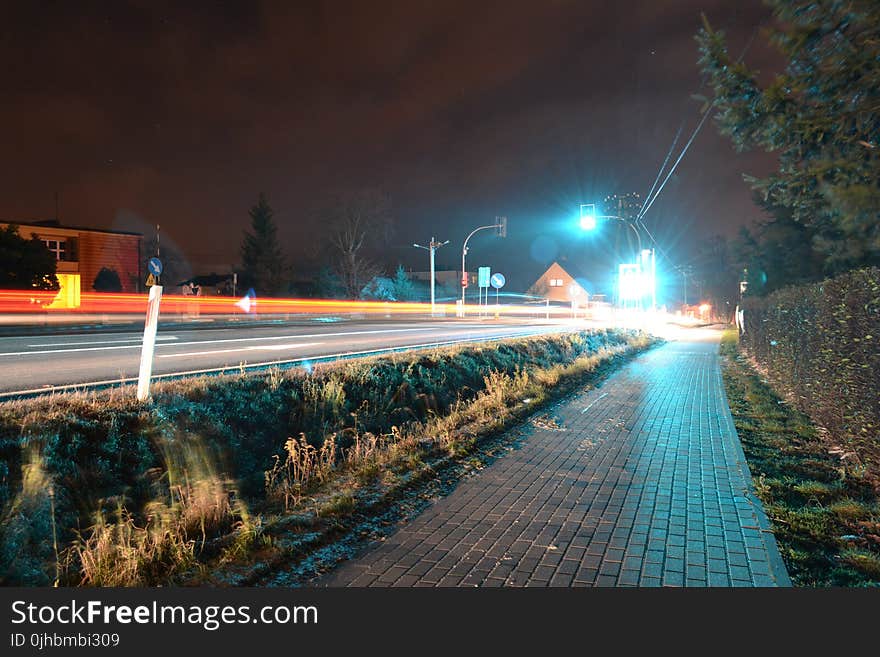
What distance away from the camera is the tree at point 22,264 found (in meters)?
26.2

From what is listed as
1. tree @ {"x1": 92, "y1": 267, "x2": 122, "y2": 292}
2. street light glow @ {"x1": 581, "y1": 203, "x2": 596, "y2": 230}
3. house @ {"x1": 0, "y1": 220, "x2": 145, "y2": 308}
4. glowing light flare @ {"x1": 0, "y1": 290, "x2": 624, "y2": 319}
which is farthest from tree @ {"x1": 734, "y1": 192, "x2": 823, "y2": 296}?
tree @ {"x1": 92, "y1": 267, "x2": 122, "y2": 292}

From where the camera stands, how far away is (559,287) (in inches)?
3187

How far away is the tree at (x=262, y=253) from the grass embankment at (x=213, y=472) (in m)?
49.8

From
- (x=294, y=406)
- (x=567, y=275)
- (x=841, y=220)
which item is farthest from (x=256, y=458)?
(x=567, y=275)

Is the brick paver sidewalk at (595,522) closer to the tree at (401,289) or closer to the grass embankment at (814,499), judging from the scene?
the grass embankment at (814,499)

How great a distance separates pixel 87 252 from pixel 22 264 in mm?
19358

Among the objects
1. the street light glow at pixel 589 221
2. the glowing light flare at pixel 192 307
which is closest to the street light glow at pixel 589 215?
the street light glow at pixel 589 221

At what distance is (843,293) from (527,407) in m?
4.68

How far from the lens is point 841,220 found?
5.71 metres

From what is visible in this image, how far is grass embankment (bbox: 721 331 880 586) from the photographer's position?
389 centimetres

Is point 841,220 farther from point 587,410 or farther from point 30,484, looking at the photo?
point 30,484

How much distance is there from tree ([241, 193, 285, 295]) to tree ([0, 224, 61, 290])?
26.9 meters

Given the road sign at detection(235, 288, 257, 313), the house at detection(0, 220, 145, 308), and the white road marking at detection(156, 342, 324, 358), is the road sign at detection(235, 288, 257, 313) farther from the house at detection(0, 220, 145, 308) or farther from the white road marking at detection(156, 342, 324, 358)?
the white road marking at detection(156, 342, 324, 358)

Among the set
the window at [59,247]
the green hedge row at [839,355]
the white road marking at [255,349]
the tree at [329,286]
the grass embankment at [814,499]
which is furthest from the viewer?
the tree at [329,286]
